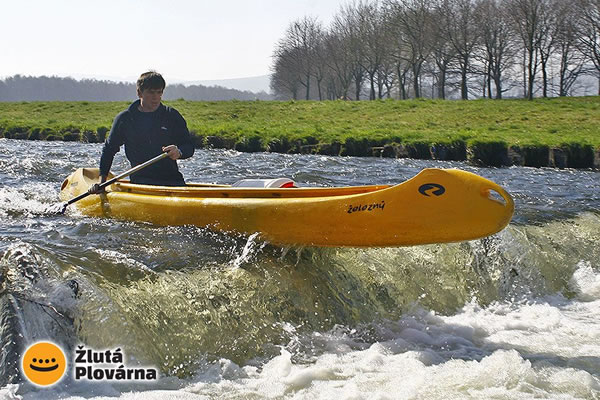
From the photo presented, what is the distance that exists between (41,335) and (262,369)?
1460 mm

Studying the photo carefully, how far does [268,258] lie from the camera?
20.0 ft

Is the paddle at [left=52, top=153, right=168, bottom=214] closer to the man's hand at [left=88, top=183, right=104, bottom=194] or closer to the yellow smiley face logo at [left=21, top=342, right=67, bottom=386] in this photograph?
the man's hand at [left=88, top=183, right=104, bottom=194]

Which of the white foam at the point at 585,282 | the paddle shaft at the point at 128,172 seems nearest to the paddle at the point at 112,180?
the paddle shaft at the point at 128,172

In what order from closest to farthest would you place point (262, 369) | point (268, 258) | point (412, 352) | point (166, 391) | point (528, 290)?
point (166, 391) → point (262, 369) → point (412, 352) → point (268, 258) → point (528, 290)

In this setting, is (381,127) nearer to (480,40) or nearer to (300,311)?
(300,311)

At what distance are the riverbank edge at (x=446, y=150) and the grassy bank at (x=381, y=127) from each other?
2 cm

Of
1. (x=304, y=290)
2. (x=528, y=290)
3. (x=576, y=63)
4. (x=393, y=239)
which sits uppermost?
(x=576, y=63)

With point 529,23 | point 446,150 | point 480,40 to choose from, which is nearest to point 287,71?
point 480,40

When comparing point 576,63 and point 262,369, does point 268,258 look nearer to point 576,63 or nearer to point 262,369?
point 262,369

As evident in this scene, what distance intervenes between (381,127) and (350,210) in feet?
54.2

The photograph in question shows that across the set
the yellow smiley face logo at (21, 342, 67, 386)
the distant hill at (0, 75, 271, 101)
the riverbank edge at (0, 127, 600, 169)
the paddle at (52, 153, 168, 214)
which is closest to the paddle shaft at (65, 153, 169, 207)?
the paddle at (52, 153, 168, 214)

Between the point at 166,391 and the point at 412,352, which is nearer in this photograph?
the point at 166,391

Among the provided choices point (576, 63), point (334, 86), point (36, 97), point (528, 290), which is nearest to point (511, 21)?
point (576, 63)

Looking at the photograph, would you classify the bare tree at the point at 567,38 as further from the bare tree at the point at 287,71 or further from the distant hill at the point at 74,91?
the distant hill at the point at 74,91
